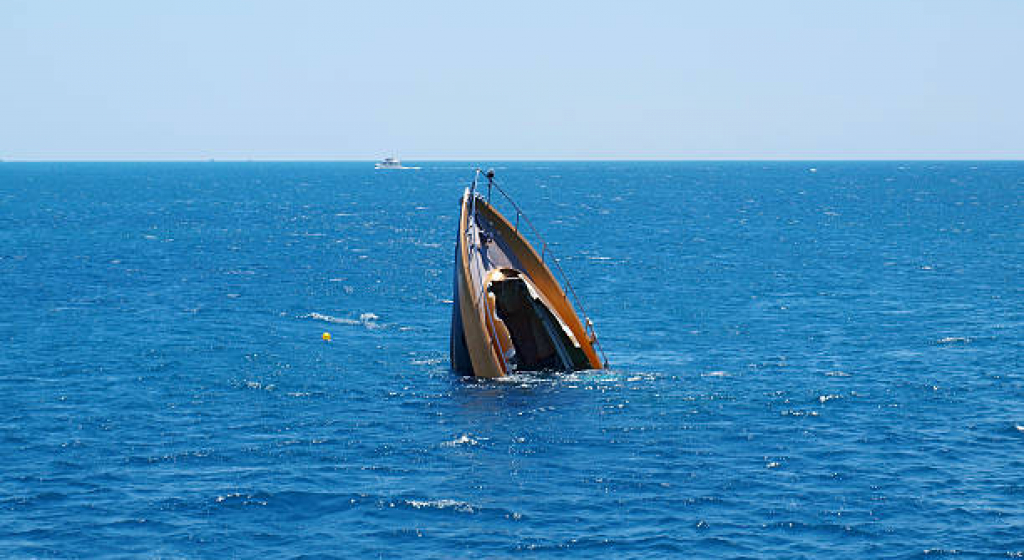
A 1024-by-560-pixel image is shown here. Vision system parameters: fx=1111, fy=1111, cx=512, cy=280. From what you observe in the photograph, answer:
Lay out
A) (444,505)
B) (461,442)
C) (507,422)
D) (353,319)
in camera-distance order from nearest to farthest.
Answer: (444,505), (461,442), (507,422), (353,319)

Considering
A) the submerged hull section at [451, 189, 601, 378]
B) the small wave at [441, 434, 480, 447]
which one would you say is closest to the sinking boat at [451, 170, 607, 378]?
the submerged hull section at [451, 189, 601, 378]

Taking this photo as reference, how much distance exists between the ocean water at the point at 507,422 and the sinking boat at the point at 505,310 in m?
1.63

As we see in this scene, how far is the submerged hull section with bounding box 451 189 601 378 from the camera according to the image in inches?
2078

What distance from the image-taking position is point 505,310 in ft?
188

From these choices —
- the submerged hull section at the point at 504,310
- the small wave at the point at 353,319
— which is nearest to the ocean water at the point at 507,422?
the small wave at the point at 353,319

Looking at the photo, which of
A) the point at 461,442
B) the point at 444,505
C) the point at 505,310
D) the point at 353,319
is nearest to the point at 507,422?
the point at 461,442

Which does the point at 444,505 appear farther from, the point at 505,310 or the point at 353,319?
the point at 353,319

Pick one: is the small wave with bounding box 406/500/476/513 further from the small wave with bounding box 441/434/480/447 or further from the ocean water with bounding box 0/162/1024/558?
the small wave with bounding box 441/434/480/447

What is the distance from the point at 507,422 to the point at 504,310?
12390 mm

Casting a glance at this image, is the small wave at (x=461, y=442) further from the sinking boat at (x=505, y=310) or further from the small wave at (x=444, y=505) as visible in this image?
the sinking boat at (x=505, y=310)

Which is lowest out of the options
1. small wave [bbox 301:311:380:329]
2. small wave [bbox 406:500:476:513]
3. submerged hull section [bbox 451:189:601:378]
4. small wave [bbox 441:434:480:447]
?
small wave [bbox 406:500:476:513]

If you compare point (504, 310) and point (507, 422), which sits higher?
point (504, 310)

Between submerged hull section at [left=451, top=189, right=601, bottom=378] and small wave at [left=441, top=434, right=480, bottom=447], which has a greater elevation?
submerged hull section at [left=451, top=189, right=601, bottom=378]

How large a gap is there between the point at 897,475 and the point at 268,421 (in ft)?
79.9
